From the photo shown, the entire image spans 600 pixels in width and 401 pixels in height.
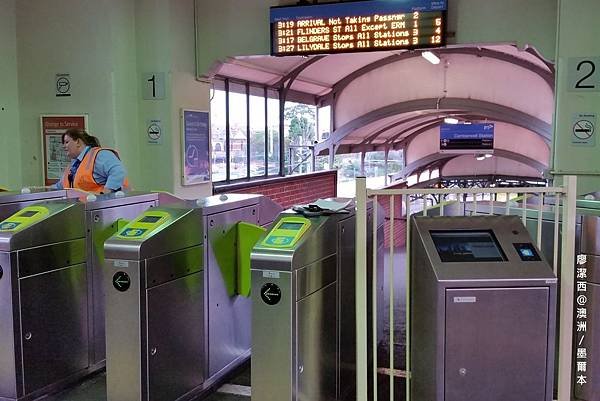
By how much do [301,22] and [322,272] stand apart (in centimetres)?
274

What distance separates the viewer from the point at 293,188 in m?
8.54

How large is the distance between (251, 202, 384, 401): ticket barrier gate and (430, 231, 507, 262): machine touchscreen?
1.73 ft

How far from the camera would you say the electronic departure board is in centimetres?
464

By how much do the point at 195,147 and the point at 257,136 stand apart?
357 cm

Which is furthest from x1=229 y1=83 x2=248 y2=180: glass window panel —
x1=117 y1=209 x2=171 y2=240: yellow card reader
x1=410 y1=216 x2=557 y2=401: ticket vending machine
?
x1=410 y1=216 x2=557 y2=401: ticket vending machine

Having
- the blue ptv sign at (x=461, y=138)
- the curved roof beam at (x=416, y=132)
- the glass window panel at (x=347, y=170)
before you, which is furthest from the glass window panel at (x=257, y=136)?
the curved roof beam at (x=416, y=132)

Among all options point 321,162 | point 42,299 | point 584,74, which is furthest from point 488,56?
point 42,299

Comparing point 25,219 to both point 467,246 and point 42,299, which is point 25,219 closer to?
point 42,299

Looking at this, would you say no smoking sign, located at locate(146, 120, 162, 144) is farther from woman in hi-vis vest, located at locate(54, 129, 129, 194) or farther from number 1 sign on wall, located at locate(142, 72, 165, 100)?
woman in hi-vis vest, located at locate(54, 129, 129, 194)

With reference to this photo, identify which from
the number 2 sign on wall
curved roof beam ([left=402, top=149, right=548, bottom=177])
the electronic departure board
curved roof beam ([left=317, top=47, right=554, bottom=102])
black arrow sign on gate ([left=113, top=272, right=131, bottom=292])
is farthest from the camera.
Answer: curved roof beam ([left=402, top=149, right=548, bottom=177])

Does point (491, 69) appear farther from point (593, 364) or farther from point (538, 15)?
point (593, 364)

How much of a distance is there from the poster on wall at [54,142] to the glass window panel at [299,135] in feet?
17.6

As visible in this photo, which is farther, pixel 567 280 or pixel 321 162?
pixel 321 162

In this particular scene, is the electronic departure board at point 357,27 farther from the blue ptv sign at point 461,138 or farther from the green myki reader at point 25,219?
the blue ptv sign at point 461,138
